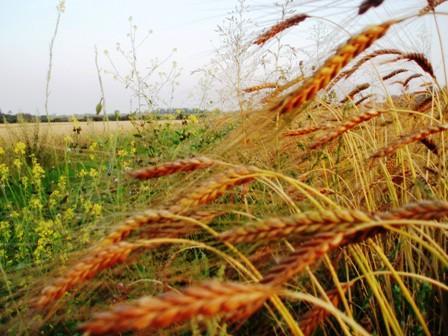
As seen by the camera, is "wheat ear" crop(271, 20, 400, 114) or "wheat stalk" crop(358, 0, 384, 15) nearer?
"wheat ear" crop(271, 20, 400, 114)

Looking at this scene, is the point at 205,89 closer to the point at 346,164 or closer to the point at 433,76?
the point at 346,164

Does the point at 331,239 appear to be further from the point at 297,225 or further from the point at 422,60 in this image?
the point at 422,60

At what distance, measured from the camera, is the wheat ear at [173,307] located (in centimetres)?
55

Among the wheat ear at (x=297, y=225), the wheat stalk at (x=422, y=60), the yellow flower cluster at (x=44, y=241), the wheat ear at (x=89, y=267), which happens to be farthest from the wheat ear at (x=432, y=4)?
the yellow flower cluster at (x=44, y=241)

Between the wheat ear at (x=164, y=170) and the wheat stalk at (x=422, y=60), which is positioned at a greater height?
the wheat stalk at (x=422, y=60)

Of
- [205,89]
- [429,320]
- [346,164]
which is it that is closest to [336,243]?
[429,320]

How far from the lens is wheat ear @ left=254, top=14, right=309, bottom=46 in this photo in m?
1.92

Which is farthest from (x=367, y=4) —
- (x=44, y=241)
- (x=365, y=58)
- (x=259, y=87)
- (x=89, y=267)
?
(x=44, y=241)

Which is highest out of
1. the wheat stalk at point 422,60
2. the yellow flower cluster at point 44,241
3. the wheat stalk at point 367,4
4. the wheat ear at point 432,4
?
the wheat ear at point 432,4

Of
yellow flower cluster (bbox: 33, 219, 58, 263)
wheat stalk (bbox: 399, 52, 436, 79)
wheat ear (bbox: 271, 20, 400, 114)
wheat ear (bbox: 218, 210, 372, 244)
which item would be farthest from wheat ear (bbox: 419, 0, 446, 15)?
yellow flower cluster (bbox: 33, 219, 58, 263)

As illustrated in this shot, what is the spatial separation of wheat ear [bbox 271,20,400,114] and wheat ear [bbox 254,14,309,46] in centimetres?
89

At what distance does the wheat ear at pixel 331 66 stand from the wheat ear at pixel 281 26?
894mm

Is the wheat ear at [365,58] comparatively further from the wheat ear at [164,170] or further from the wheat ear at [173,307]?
the wheat ear at [173,307]

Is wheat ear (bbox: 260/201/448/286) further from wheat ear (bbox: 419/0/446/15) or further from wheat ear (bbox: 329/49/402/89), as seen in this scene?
wheat ear (bbox: 329/49/402/89)
